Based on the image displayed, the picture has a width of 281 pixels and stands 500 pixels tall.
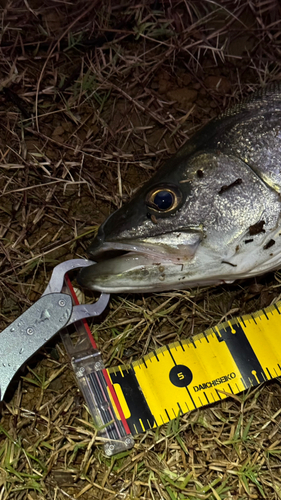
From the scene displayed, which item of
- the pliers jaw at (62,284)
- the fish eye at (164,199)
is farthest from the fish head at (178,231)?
the pliers jaw at (62,284)

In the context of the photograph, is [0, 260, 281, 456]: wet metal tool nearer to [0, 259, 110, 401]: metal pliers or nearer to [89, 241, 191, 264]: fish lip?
[0, 259, 110, 401]: metal pliers

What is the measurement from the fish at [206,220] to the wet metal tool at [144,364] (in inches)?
12.7

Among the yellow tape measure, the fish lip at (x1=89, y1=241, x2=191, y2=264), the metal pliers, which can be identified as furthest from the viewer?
the yellow tape measure

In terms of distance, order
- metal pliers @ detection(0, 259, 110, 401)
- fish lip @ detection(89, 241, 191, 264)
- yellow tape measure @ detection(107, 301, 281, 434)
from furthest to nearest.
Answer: yellow tape measure @ detection(107, 301, 281, 434) → metal pliers @ detection(0, 259, 110, 401) → fish lip @ detection(89, 241, 191, 264)

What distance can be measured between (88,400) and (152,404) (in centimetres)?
40

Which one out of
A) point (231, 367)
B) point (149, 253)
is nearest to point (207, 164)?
point (149, 253)

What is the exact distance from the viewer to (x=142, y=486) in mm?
2541

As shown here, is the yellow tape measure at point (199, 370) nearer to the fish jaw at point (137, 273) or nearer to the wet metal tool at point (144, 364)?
the wet metal tool at point (144, 364)

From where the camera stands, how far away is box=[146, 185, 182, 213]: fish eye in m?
2.36

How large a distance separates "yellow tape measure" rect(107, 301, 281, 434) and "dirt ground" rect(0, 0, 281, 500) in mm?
93

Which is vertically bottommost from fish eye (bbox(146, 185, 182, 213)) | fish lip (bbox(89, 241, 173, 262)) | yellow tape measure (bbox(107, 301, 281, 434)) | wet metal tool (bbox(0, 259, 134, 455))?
yellow tape measure (bbox(107, 301, 281, 434))

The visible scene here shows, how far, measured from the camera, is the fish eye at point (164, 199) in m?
2.36

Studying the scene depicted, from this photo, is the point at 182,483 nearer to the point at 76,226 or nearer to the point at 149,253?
the point at 149,253

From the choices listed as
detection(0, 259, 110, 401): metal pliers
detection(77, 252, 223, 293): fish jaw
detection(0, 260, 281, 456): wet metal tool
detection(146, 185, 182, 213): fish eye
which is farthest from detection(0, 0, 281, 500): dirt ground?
detection(146, 185, 182, 213): fish eye
